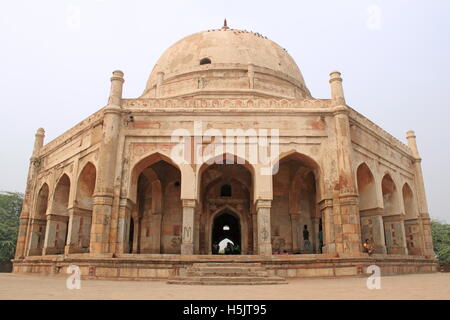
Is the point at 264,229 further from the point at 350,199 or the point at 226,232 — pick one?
the point at 226,232

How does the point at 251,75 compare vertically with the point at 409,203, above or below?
above

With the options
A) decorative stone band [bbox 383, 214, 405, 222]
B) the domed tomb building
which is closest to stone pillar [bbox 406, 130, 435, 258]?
the domed tomb building

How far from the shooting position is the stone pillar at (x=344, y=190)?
10695 millimetres

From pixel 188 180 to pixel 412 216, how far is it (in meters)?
11.0

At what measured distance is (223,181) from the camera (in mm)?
15211

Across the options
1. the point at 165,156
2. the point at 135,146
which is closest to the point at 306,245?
the point at 165,156

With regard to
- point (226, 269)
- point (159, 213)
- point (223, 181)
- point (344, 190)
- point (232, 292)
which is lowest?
point (232, 292)

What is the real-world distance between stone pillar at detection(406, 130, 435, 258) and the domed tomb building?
0.05 metres

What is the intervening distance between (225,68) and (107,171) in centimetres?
809

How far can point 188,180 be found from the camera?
11320 mm

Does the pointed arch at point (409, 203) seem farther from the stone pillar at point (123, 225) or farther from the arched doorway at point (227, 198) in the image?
the stone pillar at point (123, 225)

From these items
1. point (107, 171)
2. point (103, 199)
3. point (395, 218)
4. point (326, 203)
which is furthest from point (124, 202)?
point (395, 218)

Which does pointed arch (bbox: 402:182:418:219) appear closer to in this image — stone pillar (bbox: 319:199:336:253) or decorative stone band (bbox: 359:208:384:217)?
decorative stone band (bbox: 359:208:384:217)

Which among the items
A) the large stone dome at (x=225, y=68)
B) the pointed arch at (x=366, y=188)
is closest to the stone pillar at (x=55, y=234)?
the large stone dome at (x=225, y=68)
